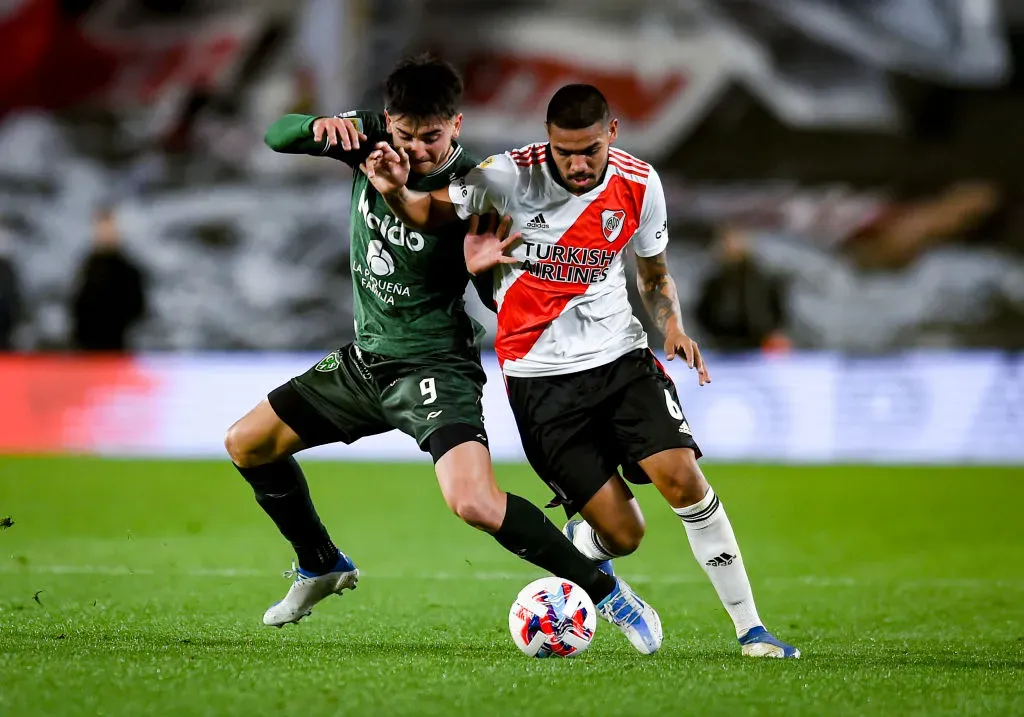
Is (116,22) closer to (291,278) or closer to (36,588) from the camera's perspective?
(291,278)

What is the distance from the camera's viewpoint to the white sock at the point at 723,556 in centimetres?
514

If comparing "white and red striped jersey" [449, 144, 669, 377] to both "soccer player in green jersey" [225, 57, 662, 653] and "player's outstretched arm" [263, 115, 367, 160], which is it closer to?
"soccer player in green jersey" [225, 57, 662, 653]

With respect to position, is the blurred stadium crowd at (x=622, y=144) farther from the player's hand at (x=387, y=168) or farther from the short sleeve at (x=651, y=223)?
the player's hand at (x=387, y=168)

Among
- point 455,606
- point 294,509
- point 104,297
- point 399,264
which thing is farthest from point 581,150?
point 104,297

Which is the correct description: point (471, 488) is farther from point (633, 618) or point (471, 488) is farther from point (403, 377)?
point (633, 618)

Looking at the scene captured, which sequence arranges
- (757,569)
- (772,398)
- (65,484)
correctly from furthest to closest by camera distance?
(772,398)
(65,484)
(757,569)

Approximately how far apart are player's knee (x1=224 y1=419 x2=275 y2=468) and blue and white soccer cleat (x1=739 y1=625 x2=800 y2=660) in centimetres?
193

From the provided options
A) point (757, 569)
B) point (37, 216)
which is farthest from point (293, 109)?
point (757, 569)

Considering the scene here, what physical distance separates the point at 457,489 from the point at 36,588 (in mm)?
2626

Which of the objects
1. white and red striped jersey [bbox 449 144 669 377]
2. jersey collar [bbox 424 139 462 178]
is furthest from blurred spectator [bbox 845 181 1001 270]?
jersey collar [bbox 424 139 462 178]

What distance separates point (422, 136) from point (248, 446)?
4.50 ft

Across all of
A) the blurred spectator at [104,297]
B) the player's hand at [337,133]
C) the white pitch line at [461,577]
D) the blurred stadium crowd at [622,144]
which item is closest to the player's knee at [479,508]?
the player's hand at [337,133]

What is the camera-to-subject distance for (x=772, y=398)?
1251cm

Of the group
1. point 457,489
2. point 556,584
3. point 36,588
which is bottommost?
point 36,588
